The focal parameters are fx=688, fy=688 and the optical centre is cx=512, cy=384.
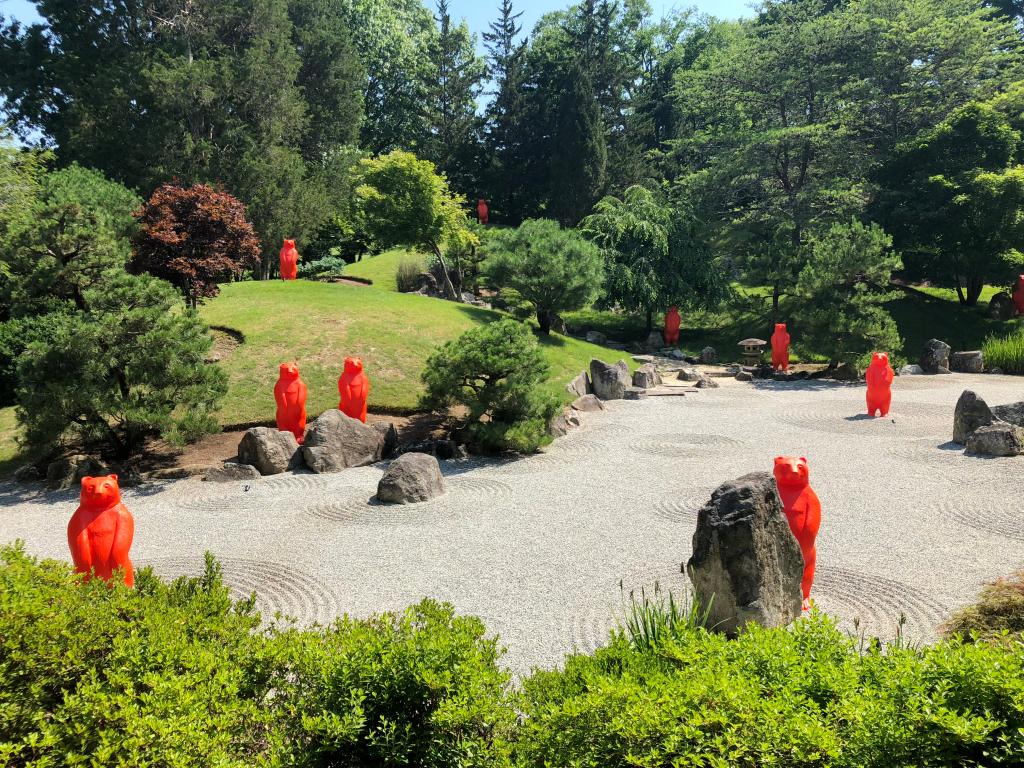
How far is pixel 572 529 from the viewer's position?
10414 millimetres

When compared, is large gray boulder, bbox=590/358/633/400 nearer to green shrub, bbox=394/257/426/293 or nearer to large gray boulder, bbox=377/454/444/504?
large gray boulder, bbox=377/454/444/504

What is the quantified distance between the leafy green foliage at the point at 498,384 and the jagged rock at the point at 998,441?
8506 millimetres

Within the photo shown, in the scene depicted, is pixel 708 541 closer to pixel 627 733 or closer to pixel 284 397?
pixel 627 733

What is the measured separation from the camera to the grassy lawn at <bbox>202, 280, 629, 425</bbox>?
1792cm

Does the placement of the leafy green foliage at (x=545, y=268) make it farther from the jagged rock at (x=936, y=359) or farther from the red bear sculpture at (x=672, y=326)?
the jagged rock at (x=936, y=359)

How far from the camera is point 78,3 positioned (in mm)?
30578

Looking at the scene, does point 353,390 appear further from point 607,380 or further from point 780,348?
point 780,348

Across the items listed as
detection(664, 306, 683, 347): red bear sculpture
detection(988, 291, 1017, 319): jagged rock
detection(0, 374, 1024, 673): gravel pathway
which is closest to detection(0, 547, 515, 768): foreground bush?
detection(0, 374, 1024, 673): gravel pathway

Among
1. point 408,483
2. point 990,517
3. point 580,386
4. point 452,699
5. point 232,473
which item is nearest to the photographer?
point 452,699

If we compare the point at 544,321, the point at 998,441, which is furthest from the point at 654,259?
the point at 998,441

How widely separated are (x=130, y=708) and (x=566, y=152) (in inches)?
1681

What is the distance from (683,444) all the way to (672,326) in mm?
17876

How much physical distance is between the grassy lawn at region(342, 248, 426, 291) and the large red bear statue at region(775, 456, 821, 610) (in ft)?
93.8

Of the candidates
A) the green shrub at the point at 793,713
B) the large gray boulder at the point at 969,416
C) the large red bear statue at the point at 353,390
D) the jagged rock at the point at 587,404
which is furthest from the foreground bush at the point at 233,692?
the jagged rock at the point at 587,404
